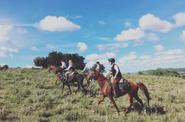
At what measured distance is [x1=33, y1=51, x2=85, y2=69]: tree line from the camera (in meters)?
72.9

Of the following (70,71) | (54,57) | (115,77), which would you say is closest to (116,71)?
(115,77)

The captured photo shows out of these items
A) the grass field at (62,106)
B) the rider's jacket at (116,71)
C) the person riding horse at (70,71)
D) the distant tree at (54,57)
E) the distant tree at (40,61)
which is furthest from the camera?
the distant tree at (54,57)

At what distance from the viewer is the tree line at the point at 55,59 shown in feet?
239

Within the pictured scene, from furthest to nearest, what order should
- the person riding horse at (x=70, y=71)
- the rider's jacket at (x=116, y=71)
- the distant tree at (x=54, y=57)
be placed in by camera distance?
the distant tree at (x=54, y=57) → the person riding horse at (x=70, y=71) → the rider's jacket at (x=116, y=71)

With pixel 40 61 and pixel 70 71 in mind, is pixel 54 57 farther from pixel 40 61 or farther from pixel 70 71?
pixel 70 71

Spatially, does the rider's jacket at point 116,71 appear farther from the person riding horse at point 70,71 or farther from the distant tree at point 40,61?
the distant tree at point 40,61

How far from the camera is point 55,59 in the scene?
74312 mm

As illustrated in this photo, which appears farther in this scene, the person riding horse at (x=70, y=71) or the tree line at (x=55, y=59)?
the tree line at (x=55, y=59)

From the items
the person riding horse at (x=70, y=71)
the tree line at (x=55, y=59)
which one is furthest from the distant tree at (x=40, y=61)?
the person riding horse at (x=70, y=71)

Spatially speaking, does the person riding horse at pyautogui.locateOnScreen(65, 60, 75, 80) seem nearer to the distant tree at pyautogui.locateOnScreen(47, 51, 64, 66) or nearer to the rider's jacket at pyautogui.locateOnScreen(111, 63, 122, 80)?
the rider's jacket at pyautogui.locateOnScreen(111, 63, 122, 80)

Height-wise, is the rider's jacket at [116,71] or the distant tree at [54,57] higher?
the distant tree at [54,57]

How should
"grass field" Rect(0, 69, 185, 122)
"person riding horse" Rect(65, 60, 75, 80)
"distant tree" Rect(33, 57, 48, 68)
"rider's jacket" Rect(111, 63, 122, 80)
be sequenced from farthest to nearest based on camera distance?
"distant tree" Rect(33, 57, 48, 68)
"person riding horse" Rect(65, 60, 75, 80)
"rider's jacket" Rect(111, 63, 122, 80)
"grass field" Rect(0, 69, 185, 122)

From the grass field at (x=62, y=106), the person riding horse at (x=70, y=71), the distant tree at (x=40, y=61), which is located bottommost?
the grass field at (x=62, y=106)

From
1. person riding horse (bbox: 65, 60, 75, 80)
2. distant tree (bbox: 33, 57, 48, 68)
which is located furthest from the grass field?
distant tree (bbox: 33, 57, 48, 68)
